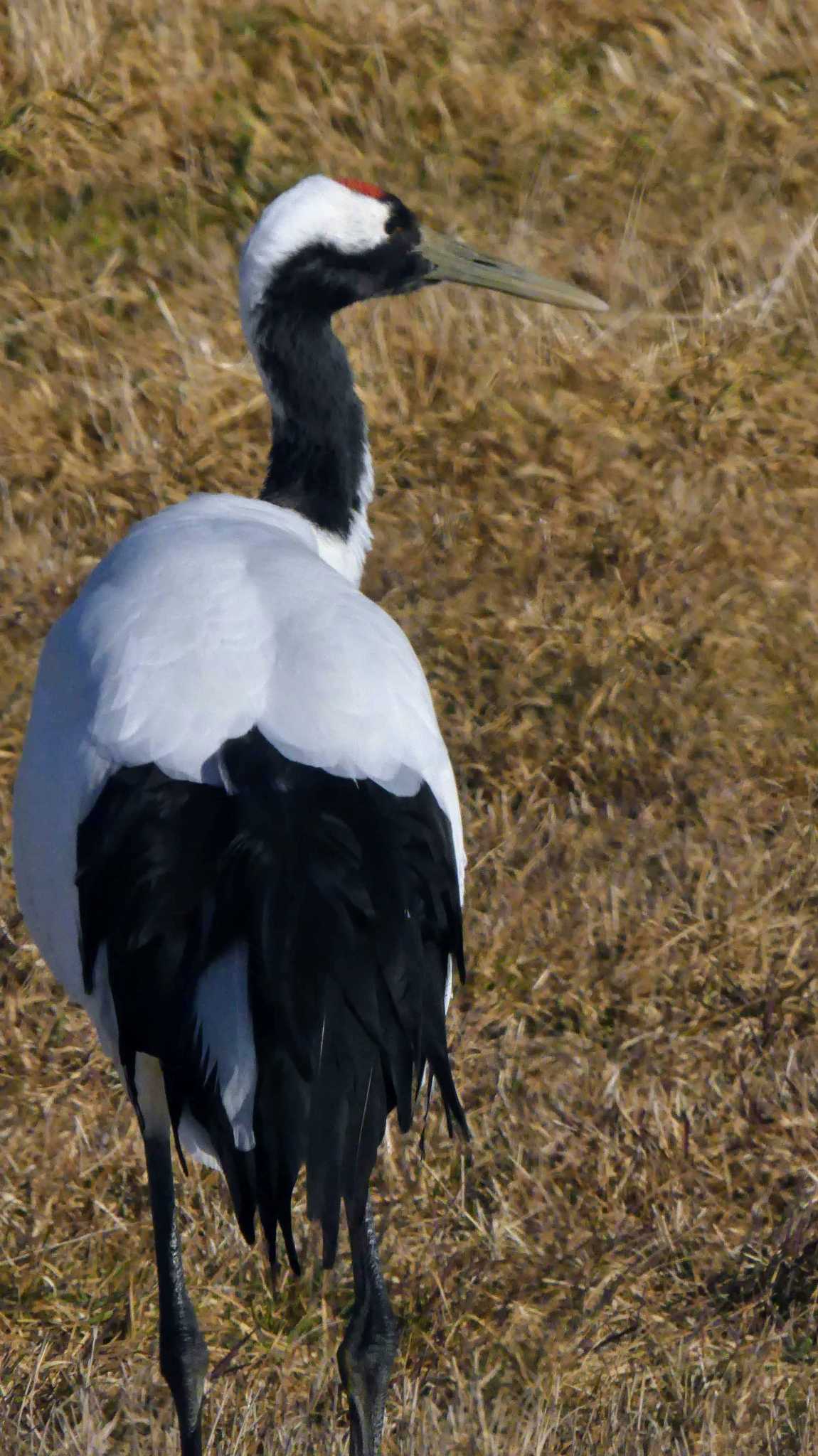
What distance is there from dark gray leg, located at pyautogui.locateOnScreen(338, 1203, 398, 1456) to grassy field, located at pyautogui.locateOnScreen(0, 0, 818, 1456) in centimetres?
10

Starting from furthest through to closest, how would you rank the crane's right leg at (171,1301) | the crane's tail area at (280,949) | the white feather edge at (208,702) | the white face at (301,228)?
the white face at (301,228), the crane's right leg at (171,1301), the white feather edge at (208,702), the crane's tail area at (280,949)

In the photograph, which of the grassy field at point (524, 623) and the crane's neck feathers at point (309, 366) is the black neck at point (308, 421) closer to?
the crane's neck feathers at point (309, 366)

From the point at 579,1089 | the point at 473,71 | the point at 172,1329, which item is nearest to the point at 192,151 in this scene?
the point at 473,71

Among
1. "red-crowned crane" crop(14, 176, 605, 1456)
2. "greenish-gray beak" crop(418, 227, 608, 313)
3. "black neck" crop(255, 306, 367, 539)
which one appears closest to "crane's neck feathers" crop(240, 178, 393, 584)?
"black neck" crop(255, 306, 367, 539)

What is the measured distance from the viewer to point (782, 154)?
6652mm

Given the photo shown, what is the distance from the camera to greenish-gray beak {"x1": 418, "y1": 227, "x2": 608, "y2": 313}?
4.95m

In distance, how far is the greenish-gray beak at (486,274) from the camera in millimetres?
4949

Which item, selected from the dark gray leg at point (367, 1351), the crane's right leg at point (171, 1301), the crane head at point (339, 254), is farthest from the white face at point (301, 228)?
the dark gray leg at point (367, 1351)

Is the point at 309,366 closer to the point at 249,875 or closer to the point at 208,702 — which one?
the point at 208,702

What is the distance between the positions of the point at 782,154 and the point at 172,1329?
164 inches

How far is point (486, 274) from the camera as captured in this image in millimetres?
5008

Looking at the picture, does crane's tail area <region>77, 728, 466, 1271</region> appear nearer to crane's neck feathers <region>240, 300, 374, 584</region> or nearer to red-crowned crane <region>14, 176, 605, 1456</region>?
red-crowned crane <region>14, 176, 605, 1456</region>

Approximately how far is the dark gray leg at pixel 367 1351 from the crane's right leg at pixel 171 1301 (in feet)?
0.78

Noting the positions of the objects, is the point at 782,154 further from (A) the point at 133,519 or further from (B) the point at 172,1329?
(B) the point at 172,1329
